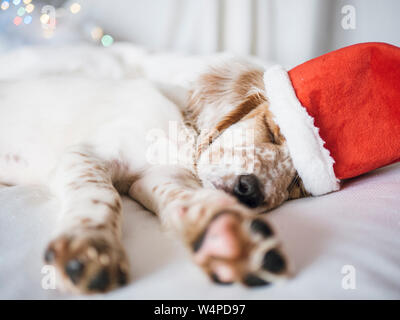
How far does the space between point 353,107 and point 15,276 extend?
Result: 97 centimetres

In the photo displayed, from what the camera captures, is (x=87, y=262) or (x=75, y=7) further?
(x=75, y=7)

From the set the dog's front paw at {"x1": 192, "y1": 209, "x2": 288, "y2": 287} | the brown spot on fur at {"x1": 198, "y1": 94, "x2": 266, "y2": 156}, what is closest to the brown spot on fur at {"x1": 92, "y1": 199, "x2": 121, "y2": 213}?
the dog's front paw at {"x1": 192, "y1": 209, "x2": 288, "y2": 287}

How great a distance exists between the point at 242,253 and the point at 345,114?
638 millimetres

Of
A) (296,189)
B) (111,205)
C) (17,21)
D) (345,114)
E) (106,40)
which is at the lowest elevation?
(296,189)

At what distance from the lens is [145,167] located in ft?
3.84

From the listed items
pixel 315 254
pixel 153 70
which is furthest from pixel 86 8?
pixel 315 254

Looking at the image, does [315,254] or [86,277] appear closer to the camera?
[86,277]

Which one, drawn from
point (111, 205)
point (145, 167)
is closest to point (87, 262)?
point (111, 205)

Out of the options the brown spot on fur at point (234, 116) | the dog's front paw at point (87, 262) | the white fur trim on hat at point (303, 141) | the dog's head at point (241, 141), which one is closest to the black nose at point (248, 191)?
the dog's head at point (241, 141)

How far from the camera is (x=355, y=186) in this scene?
1.09 m

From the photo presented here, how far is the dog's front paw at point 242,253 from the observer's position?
54cm

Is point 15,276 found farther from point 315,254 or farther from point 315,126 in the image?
point 315,126

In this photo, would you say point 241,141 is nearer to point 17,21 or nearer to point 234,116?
point 234,116

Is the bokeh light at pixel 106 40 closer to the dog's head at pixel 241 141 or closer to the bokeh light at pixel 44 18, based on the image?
the bokeh light at pixel 44 18
